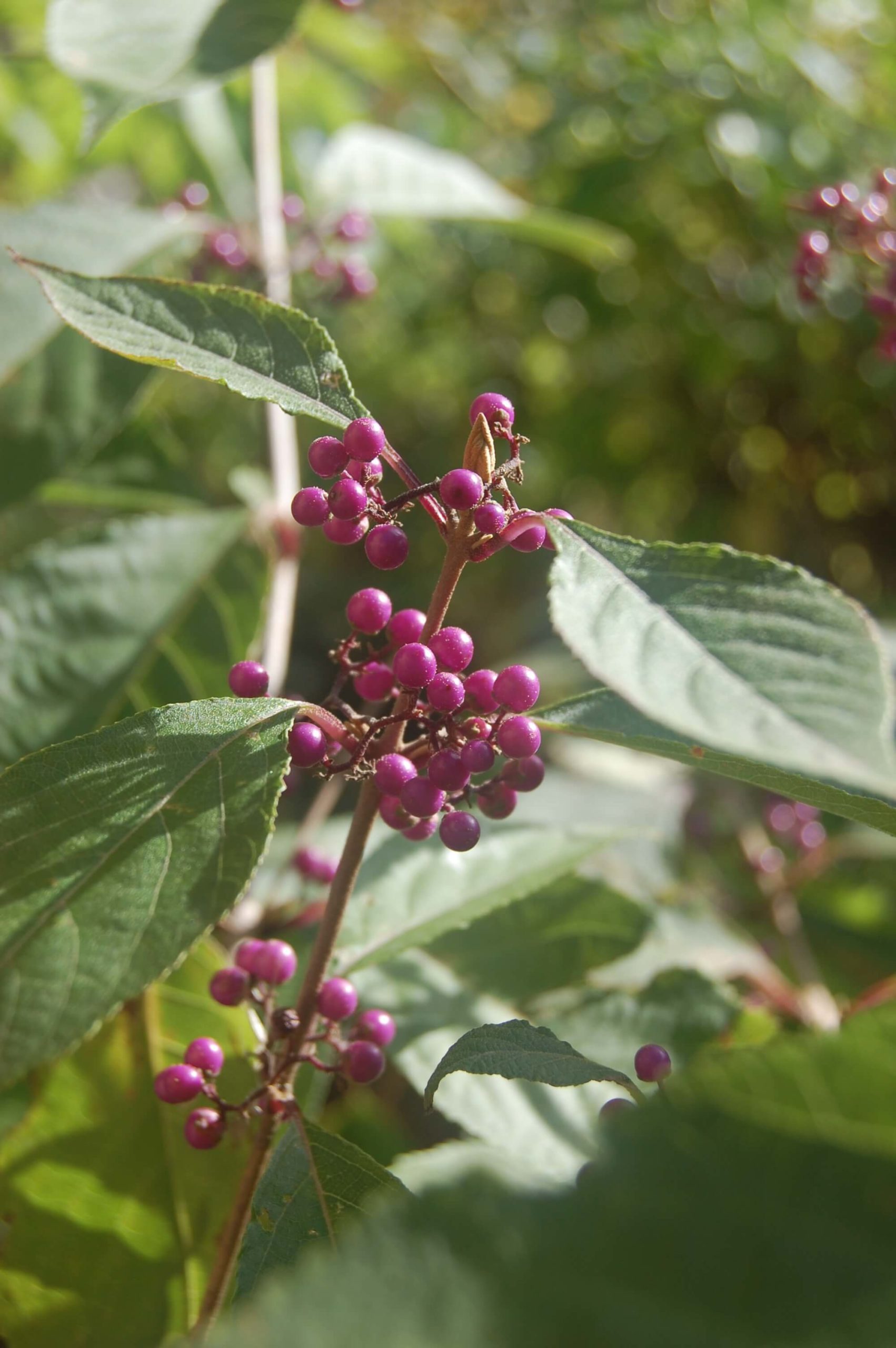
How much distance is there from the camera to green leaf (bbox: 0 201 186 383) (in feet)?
4.94

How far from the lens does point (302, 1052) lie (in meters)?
0.95

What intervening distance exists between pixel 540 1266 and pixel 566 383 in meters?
3.86

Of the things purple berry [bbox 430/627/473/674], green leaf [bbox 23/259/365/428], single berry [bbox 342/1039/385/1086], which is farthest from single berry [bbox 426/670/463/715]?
single berry [bbox 342/1039/385/1086]

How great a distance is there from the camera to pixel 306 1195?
89 centimetres

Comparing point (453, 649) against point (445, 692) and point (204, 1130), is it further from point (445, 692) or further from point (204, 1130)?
point (204, 1130)

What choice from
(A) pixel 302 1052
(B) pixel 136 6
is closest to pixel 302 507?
(A) pixel 302 1052

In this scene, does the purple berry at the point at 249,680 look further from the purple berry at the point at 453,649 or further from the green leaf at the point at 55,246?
the green leaf at the point at 55,246

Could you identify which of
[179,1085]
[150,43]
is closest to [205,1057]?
[179,1085]

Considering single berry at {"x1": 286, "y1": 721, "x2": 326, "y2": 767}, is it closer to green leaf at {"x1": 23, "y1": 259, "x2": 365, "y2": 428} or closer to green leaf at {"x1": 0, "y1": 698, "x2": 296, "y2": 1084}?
green leaf at {"x1": 0, "y1": 698, "x2": 296, "y2": 1084}

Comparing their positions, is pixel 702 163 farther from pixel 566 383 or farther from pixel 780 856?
pixel 780 856

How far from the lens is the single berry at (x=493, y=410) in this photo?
832 millimetres

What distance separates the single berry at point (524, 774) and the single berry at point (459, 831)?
0.05 m

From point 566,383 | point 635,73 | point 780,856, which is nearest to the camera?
point 780,856

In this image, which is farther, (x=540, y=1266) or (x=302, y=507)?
(x=302, y=507)
